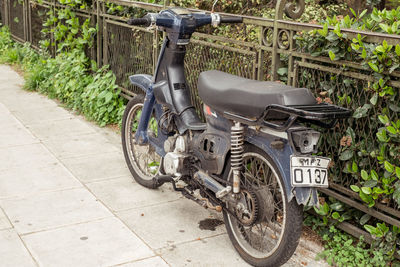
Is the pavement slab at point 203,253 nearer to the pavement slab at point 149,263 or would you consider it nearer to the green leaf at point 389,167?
the pavement slab at point 149,263

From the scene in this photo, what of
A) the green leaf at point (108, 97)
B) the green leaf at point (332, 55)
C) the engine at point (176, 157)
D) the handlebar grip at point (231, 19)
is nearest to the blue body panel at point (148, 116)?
the engine at point (176, 157)

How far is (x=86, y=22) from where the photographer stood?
7.95 meters

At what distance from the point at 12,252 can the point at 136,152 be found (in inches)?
75.9

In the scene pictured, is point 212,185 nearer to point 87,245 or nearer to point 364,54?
point 87,245

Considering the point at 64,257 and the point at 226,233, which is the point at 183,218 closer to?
the point at 226,233

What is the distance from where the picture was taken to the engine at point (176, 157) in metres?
4.51

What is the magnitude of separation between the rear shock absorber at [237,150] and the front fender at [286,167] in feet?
0.49

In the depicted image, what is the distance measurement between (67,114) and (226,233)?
4112mm

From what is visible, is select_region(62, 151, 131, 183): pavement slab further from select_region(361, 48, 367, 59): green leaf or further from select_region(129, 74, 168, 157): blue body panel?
select_region(361, 48, 367, 59): green leaf

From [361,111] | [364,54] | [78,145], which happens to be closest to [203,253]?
[361,111]

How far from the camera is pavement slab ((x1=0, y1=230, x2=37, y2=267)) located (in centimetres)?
398

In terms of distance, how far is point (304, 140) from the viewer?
3.53 meters

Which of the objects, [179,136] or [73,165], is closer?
[179,136]

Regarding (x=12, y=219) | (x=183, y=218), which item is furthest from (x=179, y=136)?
(x=12, y=219)
